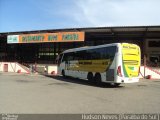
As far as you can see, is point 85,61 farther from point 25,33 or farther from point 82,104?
point 25,33

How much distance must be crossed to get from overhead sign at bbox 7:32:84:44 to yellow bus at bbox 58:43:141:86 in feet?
37.2

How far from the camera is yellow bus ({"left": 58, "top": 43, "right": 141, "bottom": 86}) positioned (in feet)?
63.4

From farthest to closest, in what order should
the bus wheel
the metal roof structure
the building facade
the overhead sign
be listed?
the building facade < the overhead sign < the metal roof structure < the bus wheel

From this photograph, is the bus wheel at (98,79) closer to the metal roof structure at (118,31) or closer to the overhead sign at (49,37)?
the metal roof structure at (118,31)

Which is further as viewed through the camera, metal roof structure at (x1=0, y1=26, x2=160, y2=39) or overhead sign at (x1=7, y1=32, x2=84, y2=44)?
overhead sign at (x1=7, y1=32, x2=84, y2=44)

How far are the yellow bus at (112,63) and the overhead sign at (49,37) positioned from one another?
11.4 m

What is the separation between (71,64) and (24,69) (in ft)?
52.3

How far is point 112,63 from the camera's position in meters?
19.7

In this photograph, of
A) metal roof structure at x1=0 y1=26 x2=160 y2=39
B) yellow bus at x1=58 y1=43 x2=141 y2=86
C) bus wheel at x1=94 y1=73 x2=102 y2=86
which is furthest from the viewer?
metal roof structure at x1=0 y1=26 x2=160 y2=39

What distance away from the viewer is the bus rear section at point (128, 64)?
19328 mm

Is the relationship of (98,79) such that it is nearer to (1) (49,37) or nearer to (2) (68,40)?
(2) (68,40)

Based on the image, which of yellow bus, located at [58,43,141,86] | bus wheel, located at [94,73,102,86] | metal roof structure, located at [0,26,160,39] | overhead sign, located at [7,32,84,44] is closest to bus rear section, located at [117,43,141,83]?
yellow bus, located at [58,43,141,86]

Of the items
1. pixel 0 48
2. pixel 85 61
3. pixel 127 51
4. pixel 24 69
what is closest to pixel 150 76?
pixel 85 61

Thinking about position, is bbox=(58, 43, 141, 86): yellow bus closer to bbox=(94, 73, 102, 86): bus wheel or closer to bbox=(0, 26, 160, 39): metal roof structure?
bbox=(94, 73, 102, 86): bus wheel
